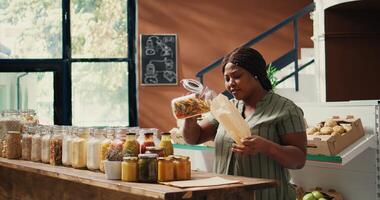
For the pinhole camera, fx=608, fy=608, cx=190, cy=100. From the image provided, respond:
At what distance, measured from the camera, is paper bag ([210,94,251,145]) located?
8.56 ft

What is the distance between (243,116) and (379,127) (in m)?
1.06

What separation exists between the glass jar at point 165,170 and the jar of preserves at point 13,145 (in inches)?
65.1

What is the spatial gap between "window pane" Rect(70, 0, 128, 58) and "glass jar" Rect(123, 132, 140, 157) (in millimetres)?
6405

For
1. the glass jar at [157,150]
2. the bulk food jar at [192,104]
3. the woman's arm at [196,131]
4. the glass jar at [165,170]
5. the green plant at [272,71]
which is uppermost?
the green plant at [272,71]

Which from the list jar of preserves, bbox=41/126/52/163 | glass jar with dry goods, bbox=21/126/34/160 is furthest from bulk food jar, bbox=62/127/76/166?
glass jar with dry goods, bbox=21/126/34/160

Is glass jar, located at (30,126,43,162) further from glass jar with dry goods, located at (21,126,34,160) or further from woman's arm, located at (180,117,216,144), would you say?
woman's arm, located at (180,117,216,144)

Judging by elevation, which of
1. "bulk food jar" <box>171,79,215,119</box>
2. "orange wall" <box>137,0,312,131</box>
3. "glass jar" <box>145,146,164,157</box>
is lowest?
"glass jar" <box>145,146,164,157</box>

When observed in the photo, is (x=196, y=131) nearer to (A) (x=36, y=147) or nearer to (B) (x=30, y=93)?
(A) (x=36, y=147)

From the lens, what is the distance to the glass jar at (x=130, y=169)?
2531 millimetres

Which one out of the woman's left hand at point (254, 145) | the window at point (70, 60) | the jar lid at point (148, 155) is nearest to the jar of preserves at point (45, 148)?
the jar lid at point (148, 155)

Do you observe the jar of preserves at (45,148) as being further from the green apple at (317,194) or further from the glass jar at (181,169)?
the green apple at (317,194)

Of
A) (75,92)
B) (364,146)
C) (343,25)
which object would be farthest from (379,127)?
(75,92)

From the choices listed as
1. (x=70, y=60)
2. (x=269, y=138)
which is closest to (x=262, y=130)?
(x=269, y=138)

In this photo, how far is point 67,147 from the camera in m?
3.25
